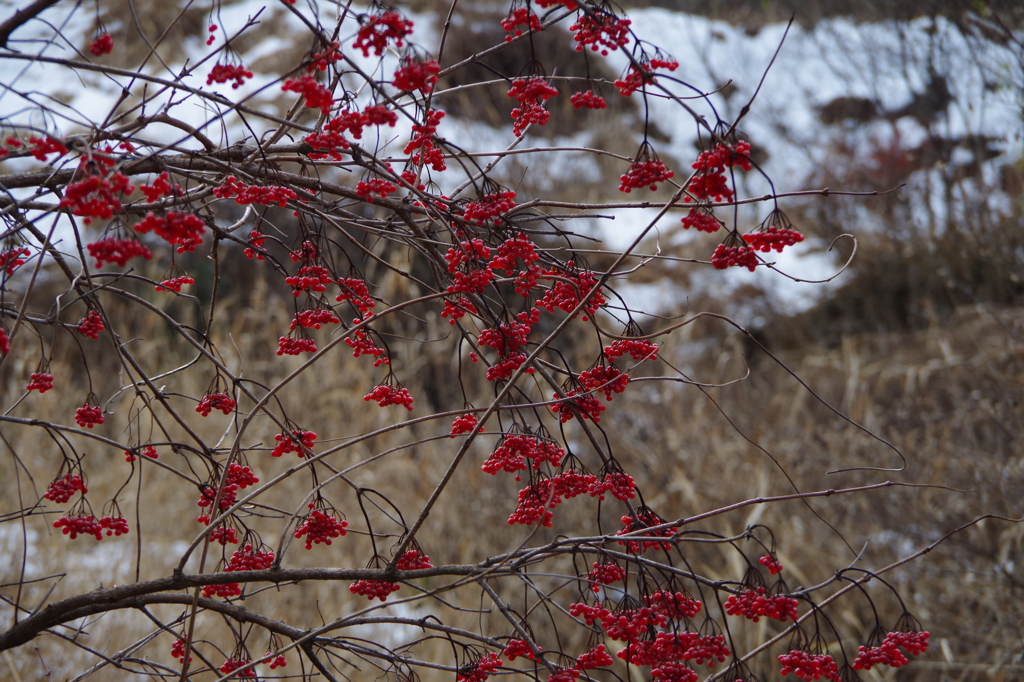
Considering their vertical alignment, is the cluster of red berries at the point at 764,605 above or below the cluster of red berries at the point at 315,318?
below

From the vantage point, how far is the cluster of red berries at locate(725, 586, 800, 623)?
123cm

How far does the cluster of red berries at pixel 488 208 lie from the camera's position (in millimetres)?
1148

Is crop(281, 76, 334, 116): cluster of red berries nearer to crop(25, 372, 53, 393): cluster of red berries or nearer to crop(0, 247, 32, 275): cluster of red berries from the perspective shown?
crop(0, 247, 32, 275): cluster of red berries

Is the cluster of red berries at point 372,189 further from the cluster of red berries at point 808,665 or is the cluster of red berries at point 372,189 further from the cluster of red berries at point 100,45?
the cluster of red berries at point 808,665

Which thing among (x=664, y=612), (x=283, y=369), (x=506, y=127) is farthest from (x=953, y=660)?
(x=506, y=127)

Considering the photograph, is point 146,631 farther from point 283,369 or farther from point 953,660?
point 953,660

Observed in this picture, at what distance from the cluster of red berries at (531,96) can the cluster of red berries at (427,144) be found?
0.14 meters

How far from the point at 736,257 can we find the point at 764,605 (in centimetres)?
52

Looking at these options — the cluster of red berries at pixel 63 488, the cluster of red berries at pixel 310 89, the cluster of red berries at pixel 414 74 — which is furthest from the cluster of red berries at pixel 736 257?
the cluster of red berries at pixel 63 488

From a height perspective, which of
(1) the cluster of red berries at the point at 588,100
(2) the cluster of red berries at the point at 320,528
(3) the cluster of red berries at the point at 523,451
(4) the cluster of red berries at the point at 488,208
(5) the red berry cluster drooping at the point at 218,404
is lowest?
(3) the cluster of red berries at the point at 523,451

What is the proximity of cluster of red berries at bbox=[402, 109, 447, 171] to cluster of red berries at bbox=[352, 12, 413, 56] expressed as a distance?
0.25 metres

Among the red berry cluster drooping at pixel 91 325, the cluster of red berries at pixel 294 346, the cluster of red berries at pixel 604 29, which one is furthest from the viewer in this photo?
the cluster of red berries at pixel 294 346

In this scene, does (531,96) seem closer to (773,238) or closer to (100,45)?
(773,238)

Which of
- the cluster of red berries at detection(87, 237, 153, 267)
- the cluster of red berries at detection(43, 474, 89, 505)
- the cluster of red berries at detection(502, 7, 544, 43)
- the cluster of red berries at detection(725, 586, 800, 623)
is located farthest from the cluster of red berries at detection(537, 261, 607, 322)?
the cluster of red berries at detection(43, 474, 89, 505)
